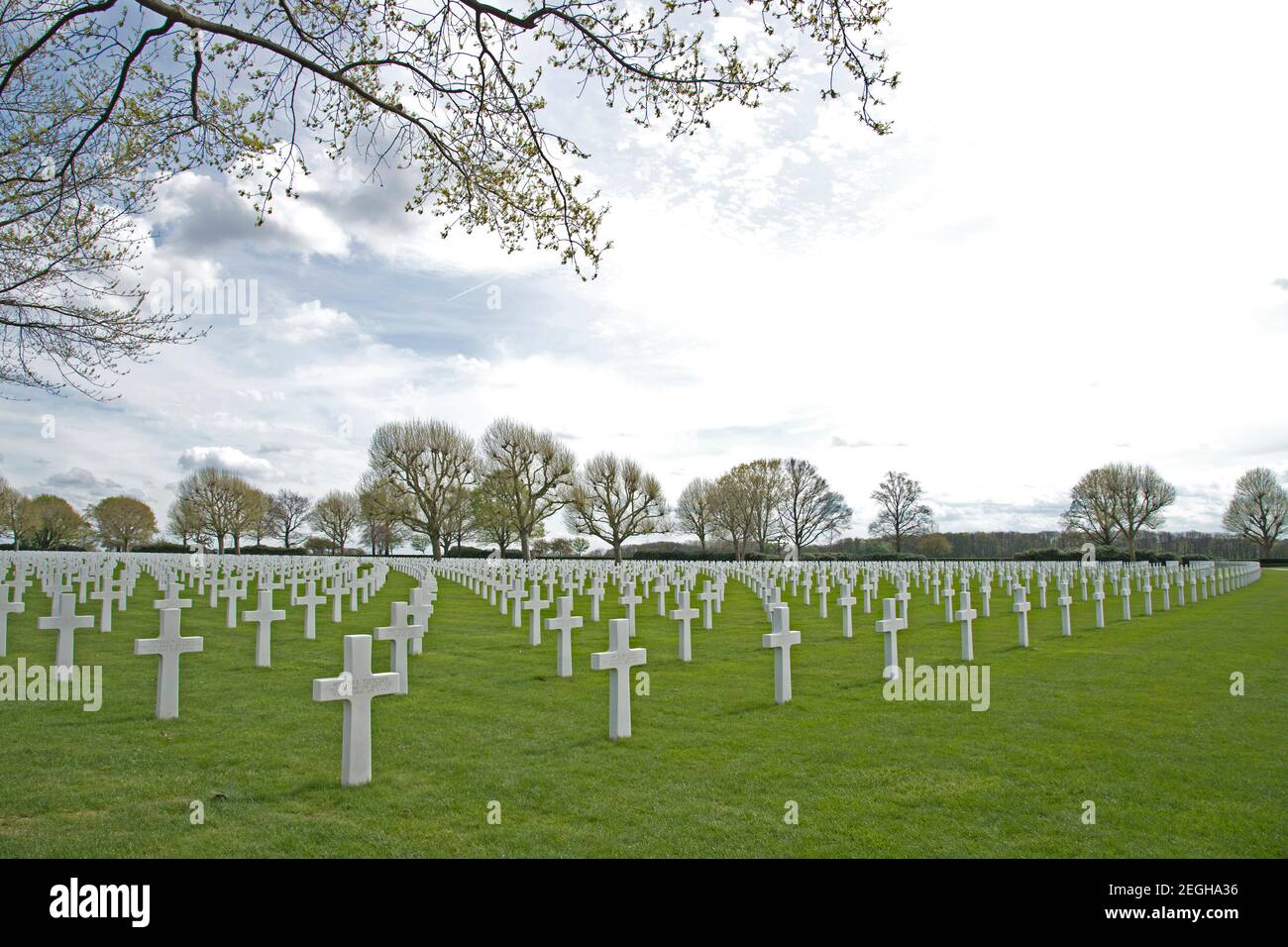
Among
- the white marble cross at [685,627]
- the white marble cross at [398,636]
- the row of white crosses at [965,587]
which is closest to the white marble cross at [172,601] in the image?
the white marble cross at [398,636]

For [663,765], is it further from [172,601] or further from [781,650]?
[172,601]

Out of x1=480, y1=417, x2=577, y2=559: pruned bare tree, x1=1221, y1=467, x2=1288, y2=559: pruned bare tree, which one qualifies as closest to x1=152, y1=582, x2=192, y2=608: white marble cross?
x1=480, y1=417, x2=577, y2=559: pruned bare tree

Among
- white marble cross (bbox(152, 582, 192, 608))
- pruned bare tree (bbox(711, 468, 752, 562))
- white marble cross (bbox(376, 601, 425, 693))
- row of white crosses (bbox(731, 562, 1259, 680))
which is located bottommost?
row of white crosses (bbox(731, 562, 1259, 680))

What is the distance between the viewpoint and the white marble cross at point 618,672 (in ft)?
19.7

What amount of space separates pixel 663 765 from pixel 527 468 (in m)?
42.8

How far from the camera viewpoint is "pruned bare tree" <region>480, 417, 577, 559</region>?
4656cm

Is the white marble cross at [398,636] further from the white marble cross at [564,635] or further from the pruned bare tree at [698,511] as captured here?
the pruned bare tree at [698,511]

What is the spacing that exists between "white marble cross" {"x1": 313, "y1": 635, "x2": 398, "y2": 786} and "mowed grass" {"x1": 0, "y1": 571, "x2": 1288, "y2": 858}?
176mm

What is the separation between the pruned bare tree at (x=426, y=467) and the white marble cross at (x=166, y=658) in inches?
1591

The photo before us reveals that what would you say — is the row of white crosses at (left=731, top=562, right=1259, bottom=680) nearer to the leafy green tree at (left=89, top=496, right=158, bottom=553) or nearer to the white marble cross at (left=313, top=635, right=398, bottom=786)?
the white marble cross at (left=313, top=635, right=398, bottom=786)

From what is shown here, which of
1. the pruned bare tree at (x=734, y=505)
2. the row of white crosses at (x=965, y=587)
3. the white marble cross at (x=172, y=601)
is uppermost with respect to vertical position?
the pruned bare tree at (x=734, y=505)
